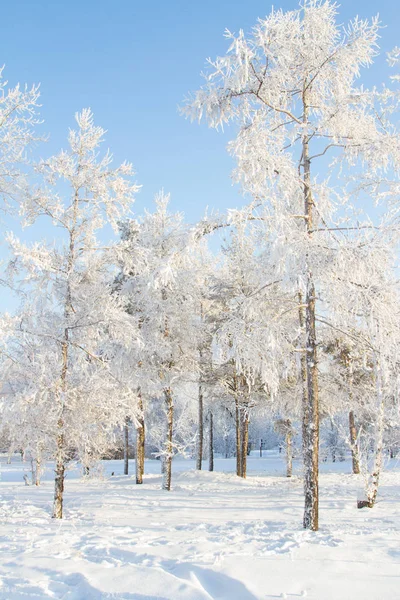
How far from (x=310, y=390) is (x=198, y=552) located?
3.76m

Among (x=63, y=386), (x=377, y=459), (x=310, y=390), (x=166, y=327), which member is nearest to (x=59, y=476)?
(x=63, y=386)

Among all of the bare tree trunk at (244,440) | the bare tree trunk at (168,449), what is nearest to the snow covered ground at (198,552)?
the bare tree trunk at (168,449)

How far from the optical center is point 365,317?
25.0 ft

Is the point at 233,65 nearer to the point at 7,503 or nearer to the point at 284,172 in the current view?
the point at 284,172

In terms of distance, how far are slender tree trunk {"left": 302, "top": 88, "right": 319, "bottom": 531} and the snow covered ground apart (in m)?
0.48

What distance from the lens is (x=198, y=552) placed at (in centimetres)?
619

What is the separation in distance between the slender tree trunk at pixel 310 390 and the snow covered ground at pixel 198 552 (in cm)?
48

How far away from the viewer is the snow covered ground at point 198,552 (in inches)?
182

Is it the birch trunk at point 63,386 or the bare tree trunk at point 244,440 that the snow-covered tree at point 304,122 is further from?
the bare tree trunk at point 244,440

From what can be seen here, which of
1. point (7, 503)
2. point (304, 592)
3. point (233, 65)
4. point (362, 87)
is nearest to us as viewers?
point (304, 592)

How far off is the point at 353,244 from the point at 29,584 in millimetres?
6710

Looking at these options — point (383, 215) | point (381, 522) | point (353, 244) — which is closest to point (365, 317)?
point (353, 244)

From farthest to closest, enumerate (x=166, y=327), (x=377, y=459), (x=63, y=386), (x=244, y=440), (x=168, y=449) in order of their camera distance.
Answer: (x=244, y=440), (x=166, y=327), (x=168, y=449), (x=377, y=459), (x=63, y=386)

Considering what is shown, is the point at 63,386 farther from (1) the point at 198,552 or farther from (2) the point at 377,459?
(2) the point at 377,459
